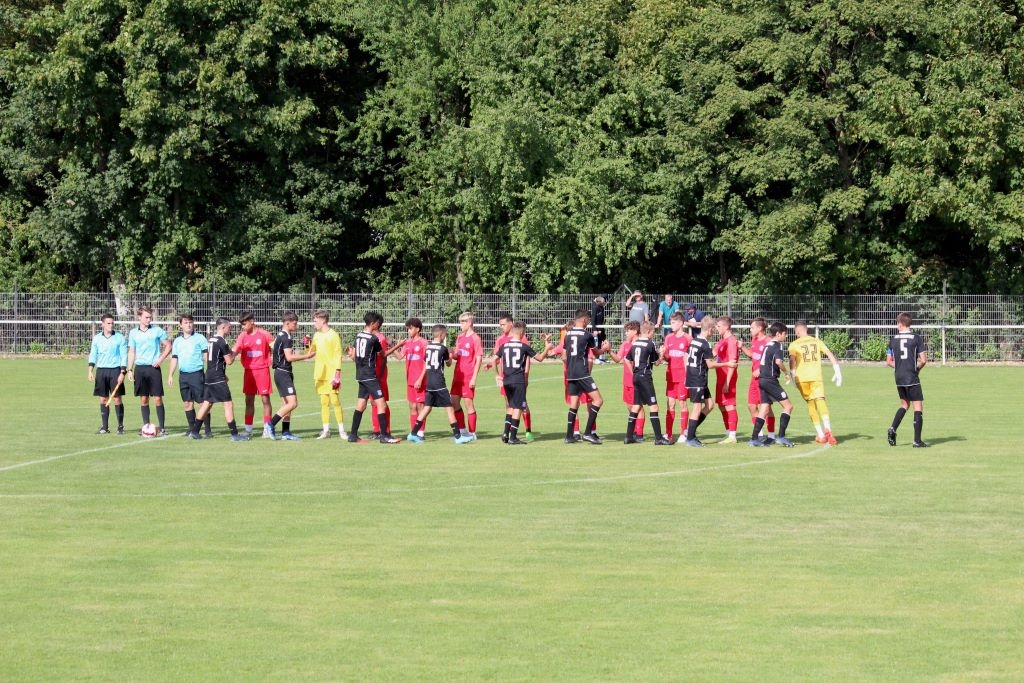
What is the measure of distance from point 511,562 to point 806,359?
396 inches

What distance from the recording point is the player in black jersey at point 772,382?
2058 cm

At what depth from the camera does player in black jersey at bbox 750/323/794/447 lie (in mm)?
20578

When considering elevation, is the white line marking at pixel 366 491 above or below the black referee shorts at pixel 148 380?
below

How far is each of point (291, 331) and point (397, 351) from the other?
63.9 inches

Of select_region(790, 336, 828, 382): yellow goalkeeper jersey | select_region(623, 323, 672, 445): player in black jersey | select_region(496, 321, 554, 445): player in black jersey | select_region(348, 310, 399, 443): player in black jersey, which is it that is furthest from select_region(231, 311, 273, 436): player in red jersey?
select_region(790, 336, 828, 382): yellow goalkeeper jersey

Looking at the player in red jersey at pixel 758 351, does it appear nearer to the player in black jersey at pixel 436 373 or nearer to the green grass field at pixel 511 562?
the green grass field at pixel 511 562

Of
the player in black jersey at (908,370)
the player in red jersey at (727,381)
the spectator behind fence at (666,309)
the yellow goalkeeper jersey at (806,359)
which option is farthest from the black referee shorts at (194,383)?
the spectator behind fence at (666,309)


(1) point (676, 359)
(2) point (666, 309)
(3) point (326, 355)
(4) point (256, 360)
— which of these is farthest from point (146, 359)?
(2) point (666, 309)

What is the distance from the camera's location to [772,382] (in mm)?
20594

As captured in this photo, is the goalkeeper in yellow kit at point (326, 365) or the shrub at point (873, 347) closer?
the goalkeeper in yellow kit at point (326, 365)

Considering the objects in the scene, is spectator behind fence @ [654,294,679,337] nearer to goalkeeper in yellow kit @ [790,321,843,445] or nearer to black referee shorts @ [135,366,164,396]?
goalkeeper in yellow kit @ [790,321,843,445]

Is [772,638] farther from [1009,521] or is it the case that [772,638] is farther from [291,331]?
[291,331]

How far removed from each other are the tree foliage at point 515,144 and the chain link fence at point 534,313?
3.48 feet

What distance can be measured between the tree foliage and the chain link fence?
1.06 meters
